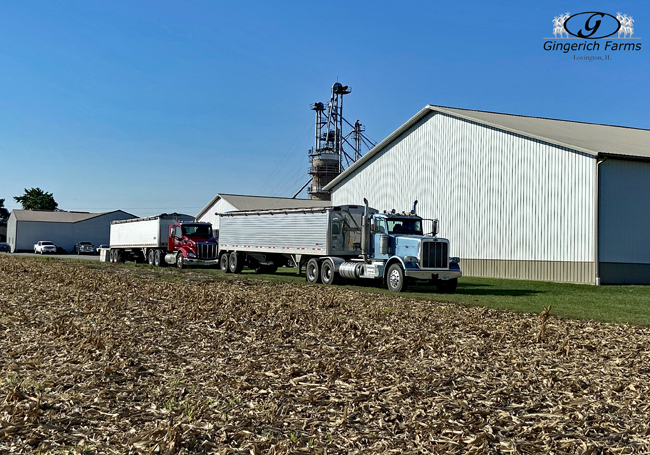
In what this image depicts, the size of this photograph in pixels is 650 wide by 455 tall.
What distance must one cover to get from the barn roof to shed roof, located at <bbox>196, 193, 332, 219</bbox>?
750 inches

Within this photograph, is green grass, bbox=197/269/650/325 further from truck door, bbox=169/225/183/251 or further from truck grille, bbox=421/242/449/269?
truck door, bbox=169/225/183/251

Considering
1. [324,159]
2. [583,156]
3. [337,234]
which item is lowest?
[337,234]

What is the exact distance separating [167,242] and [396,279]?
20.9m

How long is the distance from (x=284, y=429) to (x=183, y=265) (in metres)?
32.9

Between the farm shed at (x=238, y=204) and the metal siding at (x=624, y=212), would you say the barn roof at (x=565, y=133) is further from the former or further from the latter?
the farm shed at (x=238, y=204)

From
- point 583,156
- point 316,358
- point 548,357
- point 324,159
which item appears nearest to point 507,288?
point 583,156

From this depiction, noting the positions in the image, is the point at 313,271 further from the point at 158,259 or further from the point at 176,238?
the point at 158,259

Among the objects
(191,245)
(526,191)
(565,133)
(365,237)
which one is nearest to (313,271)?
(365,237)

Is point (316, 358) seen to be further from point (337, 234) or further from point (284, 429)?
point (337, 234)

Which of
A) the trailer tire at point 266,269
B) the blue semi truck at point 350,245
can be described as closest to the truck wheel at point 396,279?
the blue semi truck at point 350,245

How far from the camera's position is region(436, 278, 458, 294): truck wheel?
81.1ft

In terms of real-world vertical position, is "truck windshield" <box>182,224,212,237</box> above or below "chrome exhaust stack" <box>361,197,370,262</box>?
above

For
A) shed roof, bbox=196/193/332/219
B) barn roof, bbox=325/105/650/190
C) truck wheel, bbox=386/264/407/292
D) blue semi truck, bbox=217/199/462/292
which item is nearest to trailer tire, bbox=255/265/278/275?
blue semi truck, bbox=217/199/462/292

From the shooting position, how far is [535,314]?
54.3 ft
